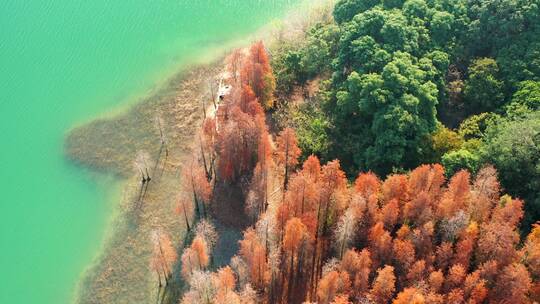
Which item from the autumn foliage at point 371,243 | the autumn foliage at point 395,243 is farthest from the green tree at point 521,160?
the autumn foliage at point 395,243

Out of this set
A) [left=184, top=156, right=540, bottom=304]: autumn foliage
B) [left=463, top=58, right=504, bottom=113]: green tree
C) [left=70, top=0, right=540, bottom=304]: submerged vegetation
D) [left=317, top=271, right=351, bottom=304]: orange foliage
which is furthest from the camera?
[left=463, top=58, right=504, bottom=113]: green tree

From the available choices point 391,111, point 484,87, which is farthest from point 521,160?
point 391,111

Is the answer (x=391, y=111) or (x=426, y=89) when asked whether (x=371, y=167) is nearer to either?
(x=391, y=111)

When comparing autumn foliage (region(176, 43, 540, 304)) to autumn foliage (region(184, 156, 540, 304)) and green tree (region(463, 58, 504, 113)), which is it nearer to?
autumn foliage (region(184, 156, 540, 304))

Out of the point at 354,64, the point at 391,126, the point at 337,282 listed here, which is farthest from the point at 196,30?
the point at 337,282

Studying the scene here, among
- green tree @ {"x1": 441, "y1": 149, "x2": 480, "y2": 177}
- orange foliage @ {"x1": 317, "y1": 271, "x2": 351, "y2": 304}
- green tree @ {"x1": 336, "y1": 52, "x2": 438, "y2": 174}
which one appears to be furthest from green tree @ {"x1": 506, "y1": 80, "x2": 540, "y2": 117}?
orange foliage @ {"x1": 317, "y1": 271, "x2": 351, "y2": 304}

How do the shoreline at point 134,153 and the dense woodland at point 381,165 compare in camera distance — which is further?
the shoreline at point 134,153

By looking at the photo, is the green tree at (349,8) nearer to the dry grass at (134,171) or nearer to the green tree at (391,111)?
the green tree at (391,111)
